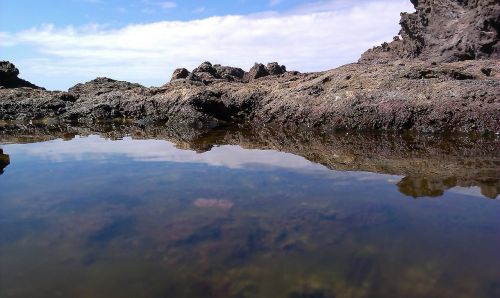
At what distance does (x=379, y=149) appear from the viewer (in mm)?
6832

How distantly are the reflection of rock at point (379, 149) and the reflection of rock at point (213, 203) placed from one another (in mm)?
1886

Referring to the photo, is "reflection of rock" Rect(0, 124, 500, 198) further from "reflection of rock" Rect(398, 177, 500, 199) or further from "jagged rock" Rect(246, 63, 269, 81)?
"jagged rock" Rect(246, 63, 269, 81)

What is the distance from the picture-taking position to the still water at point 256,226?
2674 mm

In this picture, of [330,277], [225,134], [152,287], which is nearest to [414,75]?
[225,134]

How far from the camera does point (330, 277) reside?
2.71 metres

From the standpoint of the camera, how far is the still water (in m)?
2.67

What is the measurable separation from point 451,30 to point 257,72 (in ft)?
23.6

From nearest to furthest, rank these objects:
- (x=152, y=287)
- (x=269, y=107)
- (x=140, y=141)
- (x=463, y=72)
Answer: (x=152, y=287)
(x=140, y=141)
(x=463, y=72)
(x=269, y=107)

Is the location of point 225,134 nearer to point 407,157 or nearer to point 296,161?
point 296,161

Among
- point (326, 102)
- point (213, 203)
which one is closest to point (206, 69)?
point (326, 102)

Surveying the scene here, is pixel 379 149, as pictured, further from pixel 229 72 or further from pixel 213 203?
pixel 229 72

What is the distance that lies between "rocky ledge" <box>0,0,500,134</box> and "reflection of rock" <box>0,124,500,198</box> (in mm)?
807

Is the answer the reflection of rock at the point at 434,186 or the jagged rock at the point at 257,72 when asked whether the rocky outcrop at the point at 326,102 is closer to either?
the jagged rock at the point at 257,72

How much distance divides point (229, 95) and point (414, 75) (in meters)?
5.21
